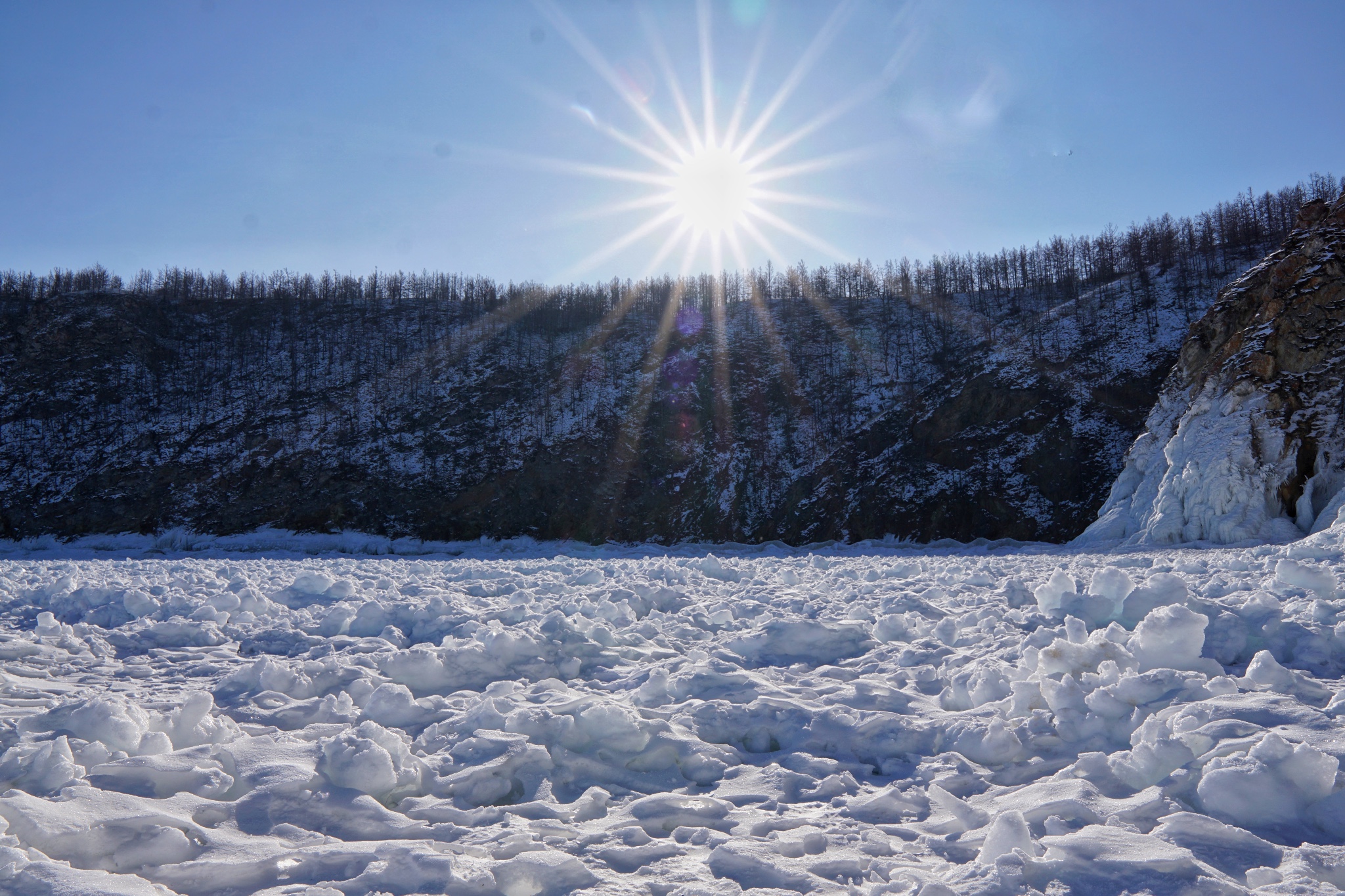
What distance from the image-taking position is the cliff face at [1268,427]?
691 inches

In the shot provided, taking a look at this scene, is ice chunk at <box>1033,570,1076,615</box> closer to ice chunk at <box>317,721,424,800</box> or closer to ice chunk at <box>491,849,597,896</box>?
ice chunk at <box>491,849,597,896</box>

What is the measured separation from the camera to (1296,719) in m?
3.70

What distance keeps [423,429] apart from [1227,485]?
41.8 m

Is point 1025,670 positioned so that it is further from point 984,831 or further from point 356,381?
point 356,381

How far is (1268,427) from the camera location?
18.5 metres

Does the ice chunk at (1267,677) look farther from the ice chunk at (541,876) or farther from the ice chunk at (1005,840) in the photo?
the ice chunk at (541,876)

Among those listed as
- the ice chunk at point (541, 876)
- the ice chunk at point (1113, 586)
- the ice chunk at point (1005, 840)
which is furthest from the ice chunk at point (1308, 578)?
the ice chunk at point (541, 876)

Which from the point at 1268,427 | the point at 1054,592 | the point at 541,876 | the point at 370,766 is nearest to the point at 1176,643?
the point at 1054,592

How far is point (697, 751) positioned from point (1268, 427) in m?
21.3

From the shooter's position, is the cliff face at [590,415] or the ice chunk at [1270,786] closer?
the ice chunk at [1270,786]

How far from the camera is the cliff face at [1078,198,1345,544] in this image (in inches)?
691

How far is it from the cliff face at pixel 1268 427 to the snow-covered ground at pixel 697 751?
1213 centimetres

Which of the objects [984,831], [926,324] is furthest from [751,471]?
[984,831]

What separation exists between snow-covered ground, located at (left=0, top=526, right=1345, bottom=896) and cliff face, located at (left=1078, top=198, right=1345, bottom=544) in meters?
12.1
